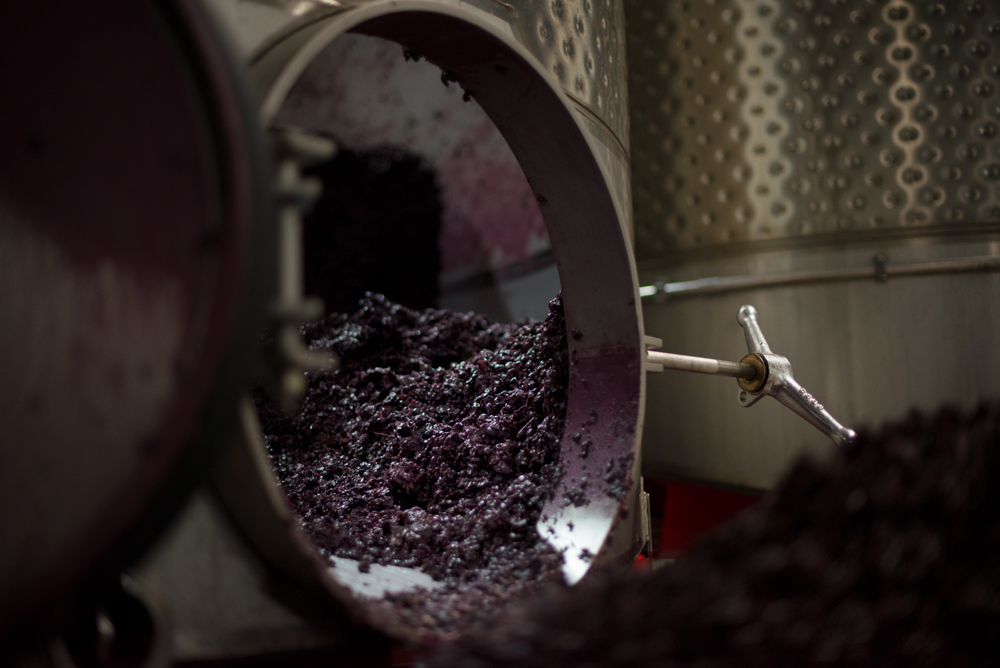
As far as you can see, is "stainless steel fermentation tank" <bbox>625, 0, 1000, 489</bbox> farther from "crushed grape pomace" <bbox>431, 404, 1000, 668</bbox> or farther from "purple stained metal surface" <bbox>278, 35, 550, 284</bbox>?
"crushed grape pomace" <bbox>431, 404, 1000, 668</bbox>

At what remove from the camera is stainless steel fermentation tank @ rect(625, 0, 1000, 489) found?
1.39m

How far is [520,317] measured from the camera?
212cm

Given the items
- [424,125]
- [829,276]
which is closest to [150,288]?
[829,276]

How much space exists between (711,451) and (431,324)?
69 centimetres

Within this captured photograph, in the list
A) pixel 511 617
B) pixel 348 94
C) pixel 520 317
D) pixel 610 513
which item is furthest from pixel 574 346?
pixel 348 94

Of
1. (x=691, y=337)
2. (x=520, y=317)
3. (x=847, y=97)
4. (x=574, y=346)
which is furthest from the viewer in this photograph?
(x=520, y=317)

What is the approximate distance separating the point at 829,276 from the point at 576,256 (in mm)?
825

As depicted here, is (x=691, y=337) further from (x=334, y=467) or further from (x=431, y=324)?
(x=334, y=467)

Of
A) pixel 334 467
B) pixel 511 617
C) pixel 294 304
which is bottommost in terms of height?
pixel 334 467

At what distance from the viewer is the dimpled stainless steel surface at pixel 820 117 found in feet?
4.58

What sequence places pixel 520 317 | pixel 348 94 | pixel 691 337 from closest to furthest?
pixel 691 337
pixel 520 317
pixel 348 94

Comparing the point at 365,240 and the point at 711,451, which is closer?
the point at 711,451

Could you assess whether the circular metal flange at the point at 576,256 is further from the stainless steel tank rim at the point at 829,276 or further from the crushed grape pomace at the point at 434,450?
the stainless steel tank rim at the point at 829,276

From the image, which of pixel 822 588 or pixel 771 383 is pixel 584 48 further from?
pixel 822 588
